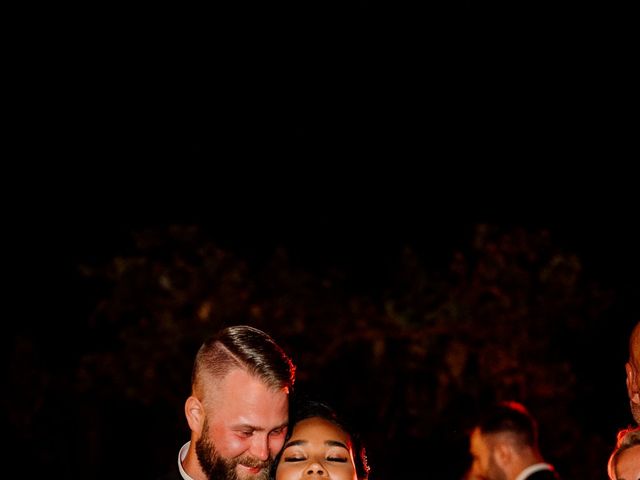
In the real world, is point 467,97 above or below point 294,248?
above

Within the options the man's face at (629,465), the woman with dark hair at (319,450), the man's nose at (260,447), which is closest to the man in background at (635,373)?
the man's face at (629,465)

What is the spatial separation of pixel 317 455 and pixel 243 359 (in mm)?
537

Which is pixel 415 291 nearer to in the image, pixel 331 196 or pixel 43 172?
pixel 331 196

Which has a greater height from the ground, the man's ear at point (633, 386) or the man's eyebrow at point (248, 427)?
the man's ear at point (633, 386)

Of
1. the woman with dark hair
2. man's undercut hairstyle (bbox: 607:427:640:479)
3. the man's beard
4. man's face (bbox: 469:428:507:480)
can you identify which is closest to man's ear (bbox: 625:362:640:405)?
man's undercut hairstyle (bbox: 607:427:640:479)

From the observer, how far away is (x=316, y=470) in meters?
3.54

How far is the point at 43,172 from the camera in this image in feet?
41.7

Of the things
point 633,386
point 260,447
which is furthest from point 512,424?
point 260,447

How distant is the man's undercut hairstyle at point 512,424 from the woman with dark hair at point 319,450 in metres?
2.52

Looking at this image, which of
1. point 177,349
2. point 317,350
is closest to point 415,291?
point 317,350

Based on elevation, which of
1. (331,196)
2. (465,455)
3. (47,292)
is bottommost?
(465,455)

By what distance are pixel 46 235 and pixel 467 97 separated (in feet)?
21.4

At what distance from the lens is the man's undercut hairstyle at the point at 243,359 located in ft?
12.3

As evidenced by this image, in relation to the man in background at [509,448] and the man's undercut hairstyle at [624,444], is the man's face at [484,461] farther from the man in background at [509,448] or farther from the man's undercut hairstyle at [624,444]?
the man's undercut hairstyle at [624,444]
